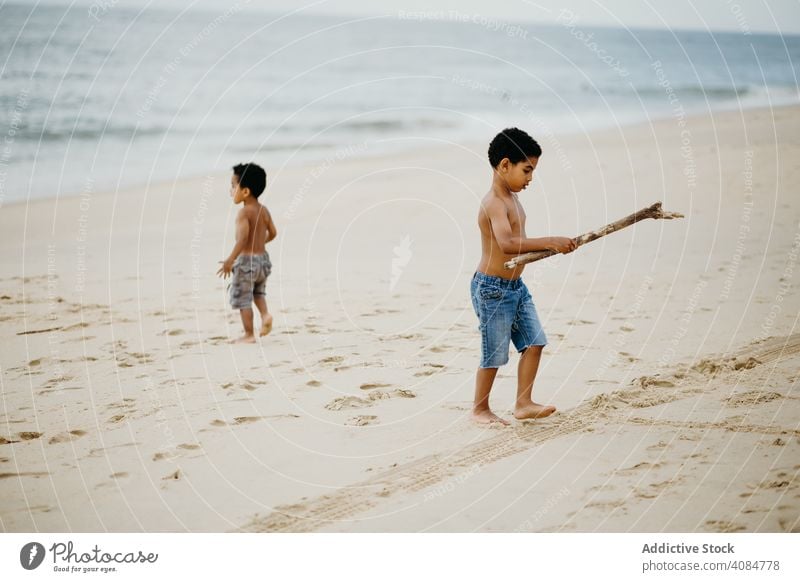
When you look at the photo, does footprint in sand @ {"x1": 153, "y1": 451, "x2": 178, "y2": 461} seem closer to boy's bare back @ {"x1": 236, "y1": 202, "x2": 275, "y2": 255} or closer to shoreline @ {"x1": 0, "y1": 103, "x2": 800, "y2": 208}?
boy's bare back @ {"x1": 236, "y1": 202, "x2": 275, "y2": 255}

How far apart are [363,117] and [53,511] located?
1512 centimetres

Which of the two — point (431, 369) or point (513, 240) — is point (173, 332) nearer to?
point (431, 369)

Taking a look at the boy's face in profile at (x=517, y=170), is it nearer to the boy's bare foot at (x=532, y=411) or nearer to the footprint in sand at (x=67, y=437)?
the boy's bare foot at (x=532, y=411)

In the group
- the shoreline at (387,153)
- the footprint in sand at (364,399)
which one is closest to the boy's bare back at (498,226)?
the footprint in sand at (364,399)

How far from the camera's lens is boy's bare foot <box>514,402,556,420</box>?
13.2 ft

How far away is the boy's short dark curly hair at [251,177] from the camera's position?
5762 mm

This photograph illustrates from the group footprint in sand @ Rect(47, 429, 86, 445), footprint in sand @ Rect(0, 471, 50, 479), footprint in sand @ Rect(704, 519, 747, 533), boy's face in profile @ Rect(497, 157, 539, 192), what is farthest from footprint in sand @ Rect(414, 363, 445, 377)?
footprint in sand @ Rect(0, 471, 50, 479)

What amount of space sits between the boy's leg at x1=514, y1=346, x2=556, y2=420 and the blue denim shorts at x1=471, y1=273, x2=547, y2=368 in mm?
51

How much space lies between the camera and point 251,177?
580 centimetres

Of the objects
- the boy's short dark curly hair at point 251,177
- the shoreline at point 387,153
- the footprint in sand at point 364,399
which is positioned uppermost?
the shoreline at point 387,153

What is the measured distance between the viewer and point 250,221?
579cm

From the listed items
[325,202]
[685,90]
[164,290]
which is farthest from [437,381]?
[685,90]

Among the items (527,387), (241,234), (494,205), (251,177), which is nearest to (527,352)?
(527,387)

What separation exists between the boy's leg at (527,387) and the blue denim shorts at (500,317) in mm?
51
